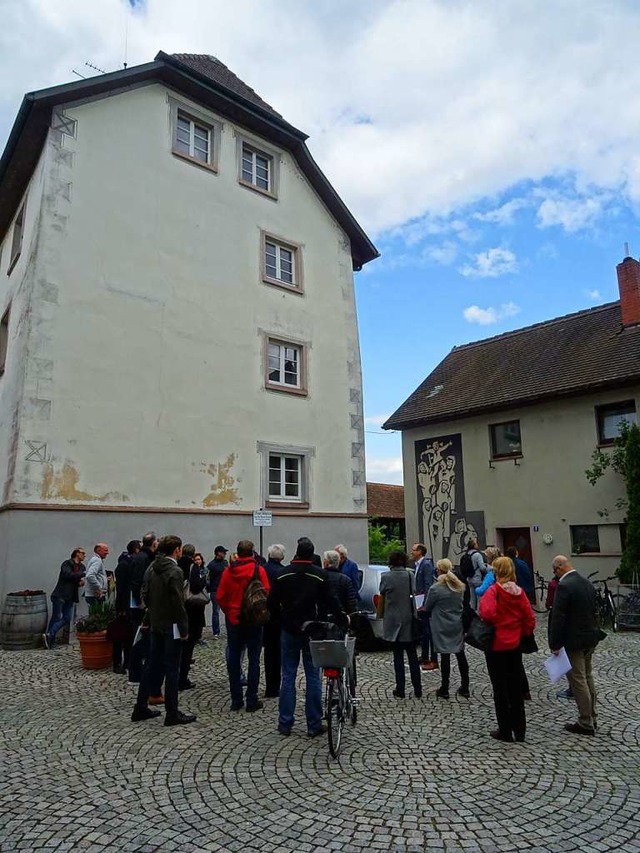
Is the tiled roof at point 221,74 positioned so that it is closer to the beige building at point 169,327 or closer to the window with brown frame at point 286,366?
the beige building at point 169,327

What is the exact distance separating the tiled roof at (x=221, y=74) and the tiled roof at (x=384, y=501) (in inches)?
826

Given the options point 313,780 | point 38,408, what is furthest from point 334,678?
point 38,408

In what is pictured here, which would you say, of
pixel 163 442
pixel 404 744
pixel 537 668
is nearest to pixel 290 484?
pixel 163 442

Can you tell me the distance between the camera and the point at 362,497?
17.0m

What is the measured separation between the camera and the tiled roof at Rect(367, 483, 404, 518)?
33.9 m

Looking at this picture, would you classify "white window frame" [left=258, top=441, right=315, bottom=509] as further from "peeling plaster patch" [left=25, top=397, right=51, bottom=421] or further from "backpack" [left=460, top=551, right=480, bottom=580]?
"backpack" [left=460, top=551, right=480, bottom=580]

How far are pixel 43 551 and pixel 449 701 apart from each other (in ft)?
26.6

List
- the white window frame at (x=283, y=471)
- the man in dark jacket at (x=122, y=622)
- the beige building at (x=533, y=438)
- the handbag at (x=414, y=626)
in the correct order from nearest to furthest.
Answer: the handbag at (x=414, y=626), the man in dark jacket at (x=122, y=622), the white window frame at (x=283, y=471), the beige building at (x=533, y=438)

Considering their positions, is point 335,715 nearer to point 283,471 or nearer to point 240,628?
point 240,628

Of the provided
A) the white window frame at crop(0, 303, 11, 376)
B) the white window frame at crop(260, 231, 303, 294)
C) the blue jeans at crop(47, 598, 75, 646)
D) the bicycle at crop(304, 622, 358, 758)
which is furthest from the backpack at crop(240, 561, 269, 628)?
the white window frame at crop(260, 231, 303, 294)

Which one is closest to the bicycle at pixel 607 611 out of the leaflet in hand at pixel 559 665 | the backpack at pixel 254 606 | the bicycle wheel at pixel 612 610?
the bicycle wheel at pixel 612 610

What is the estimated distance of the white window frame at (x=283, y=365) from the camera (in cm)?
1590

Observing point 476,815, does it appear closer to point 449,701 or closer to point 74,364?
point 449,701

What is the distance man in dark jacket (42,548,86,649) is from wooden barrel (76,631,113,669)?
5.72ft
